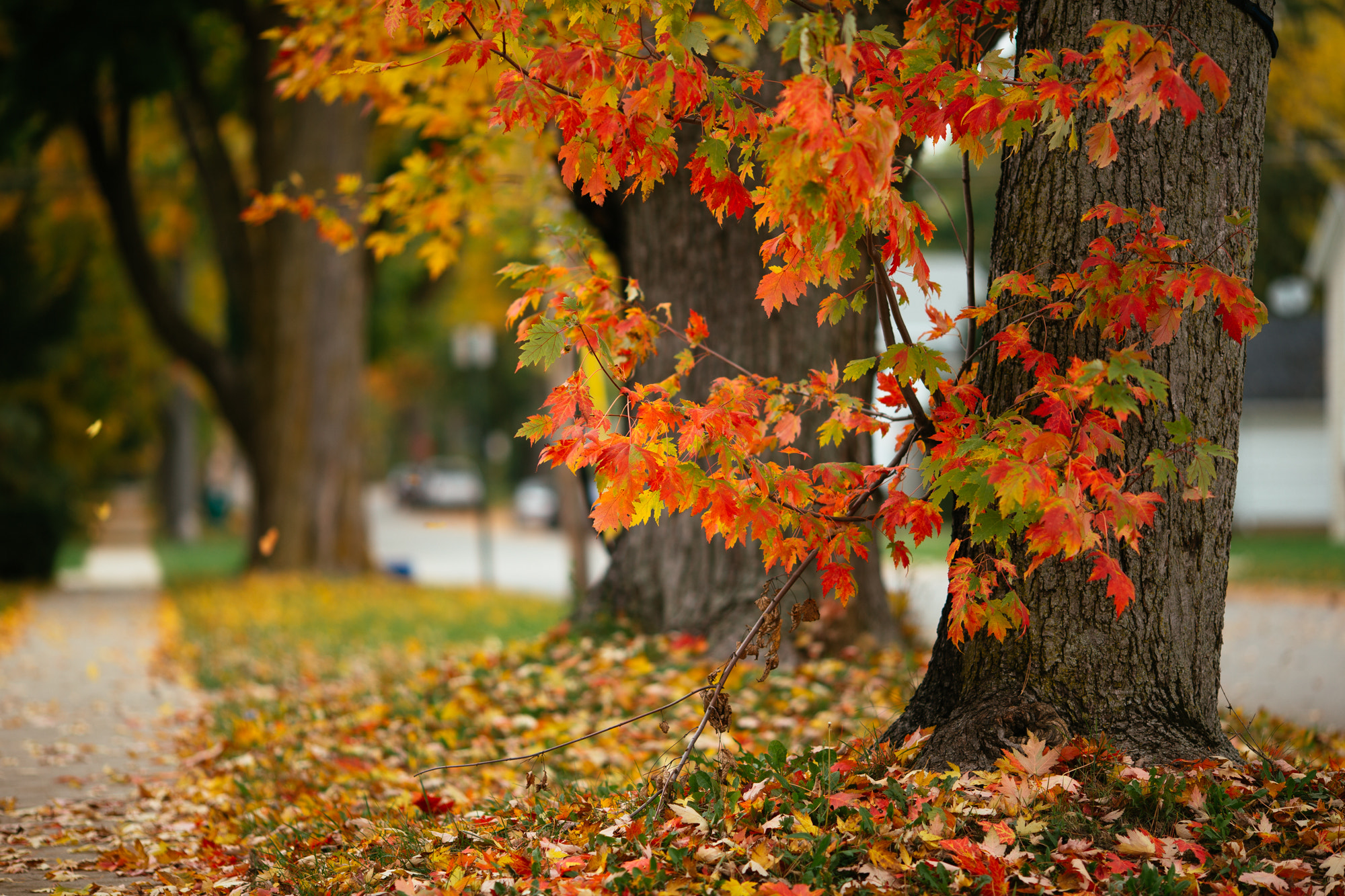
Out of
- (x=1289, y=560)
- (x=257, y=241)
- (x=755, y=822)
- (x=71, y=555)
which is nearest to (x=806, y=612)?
(x=755, y=822)

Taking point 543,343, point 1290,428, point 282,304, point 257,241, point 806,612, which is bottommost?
point 806,612

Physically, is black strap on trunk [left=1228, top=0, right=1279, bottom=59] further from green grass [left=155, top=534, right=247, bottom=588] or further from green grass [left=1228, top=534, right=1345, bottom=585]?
green grass [left=155, top=534, right=247, bottom=588]

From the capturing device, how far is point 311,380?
1507 centimetres

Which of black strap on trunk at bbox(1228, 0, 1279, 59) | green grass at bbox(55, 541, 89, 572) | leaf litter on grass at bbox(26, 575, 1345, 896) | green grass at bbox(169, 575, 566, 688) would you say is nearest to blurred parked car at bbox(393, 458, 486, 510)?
green grass at bbox(55, 541, 89, 572)

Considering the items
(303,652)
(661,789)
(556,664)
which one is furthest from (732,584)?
(303,652)

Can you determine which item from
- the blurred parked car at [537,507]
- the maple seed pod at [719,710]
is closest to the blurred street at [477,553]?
the blurred parked car at [537,507]

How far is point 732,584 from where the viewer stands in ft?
21.8

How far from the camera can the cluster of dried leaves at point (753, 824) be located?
10.6 feet

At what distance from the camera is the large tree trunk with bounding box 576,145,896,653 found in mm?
6453

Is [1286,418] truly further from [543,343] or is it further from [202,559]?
[543,343]

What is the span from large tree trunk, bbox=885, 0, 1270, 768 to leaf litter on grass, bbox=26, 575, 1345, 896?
0.16 meters

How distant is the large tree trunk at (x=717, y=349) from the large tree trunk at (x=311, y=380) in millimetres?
9057

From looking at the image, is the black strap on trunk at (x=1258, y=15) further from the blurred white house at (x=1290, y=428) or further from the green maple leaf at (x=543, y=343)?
the blurred white house at (x=1290, y=428)

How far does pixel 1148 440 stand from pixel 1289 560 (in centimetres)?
1756
